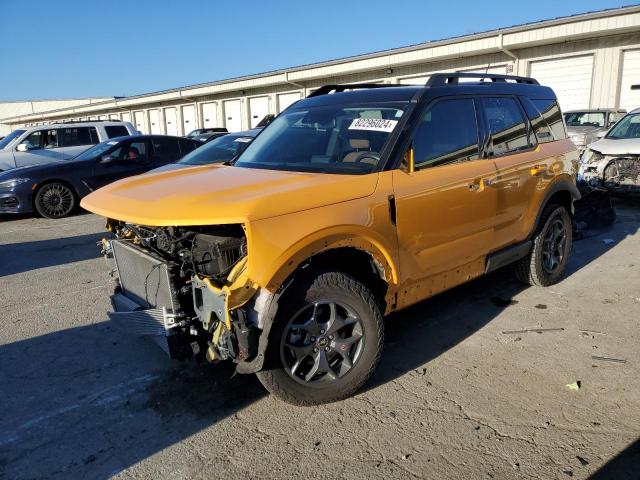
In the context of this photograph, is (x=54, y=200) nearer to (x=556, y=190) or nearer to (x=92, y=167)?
(x=92, y=167)

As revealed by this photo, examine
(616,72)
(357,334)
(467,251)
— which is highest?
(616,72)

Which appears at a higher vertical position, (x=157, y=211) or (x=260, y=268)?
(x=157, y=211)

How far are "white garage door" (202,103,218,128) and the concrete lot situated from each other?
30392mm

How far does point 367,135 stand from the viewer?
11.3ft

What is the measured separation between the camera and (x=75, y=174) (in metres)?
9.80

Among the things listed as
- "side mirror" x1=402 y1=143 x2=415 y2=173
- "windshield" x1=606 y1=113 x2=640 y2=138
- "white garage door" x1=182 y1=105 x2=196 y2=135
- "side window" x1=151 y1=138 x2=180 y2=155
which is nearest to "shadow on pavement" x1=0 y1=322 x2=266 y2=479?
"side mirror" x1=402 y1=143 x2=415 y2=173

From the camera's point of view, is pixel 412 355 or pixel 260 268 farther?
pixel 412 355

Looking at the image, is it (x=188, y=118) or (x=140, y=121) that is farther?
(x=140, y=121)

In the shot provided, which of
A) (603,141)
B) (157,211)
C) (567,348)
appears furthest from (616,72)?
(157,211)

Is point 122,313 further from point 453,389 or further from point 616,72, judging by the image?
point 616,72

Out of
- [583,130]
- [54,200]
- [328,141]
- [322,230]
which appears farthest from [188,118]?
[322,230]

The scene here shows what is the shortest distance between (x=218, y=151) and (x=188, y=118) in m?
30.4

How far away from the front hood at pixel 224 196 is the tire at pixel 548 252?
2462mm

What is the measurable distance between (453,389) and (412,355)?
0.51m
